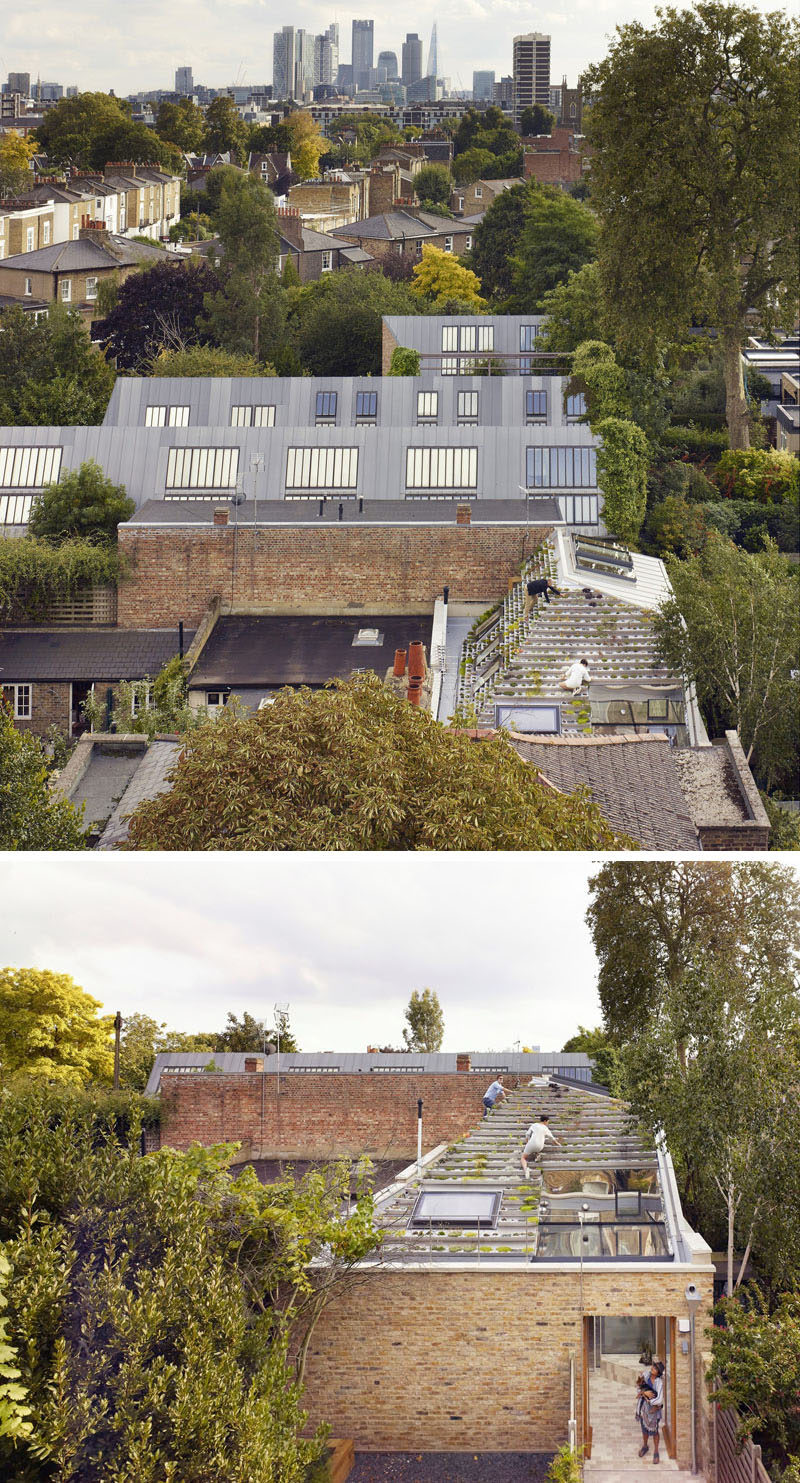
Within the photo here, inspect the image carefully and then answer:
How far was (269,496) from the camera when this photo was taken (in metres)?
22.6

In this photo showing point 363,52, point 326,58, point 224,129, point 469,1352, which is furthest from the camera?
point 224,129

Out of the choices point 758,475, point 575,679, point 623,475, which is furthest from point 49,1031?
point 758,475

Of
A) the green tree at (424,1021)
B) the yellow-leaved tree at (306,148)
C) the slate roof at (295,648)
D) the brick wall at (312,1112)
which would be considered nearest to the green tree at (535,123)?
the yellow-leaved tree at (306,148)

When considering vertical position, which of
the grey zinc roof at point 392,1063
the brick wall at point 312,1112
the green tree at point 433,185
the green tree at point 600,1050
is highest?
the green tree at point 433,185

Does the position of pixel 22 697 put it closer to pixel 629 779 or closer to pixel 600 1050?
pixel 629 779

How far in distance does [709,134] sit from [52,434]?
11004 mm

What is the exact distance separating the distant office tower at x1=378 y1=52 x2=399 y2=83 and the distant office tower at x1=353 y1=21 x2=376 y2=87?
0.58ft

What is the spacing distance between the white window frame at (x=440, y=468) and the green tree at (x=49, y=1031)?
1319 cm

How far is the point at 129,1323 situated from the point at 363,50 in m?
24.3

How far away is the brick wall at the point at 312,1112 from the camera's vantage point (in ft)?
37.3

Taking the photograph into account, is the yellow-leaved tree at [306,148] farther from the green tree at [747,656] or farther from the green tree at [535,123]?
the green tree at [747,656]

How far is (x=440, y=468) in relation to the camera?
23.0 m

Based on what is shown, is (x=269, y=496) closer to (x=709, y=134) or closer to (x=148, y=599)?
(x=148, y=599)

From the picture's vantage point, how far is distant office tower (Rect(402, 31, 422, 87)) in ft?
80.6
